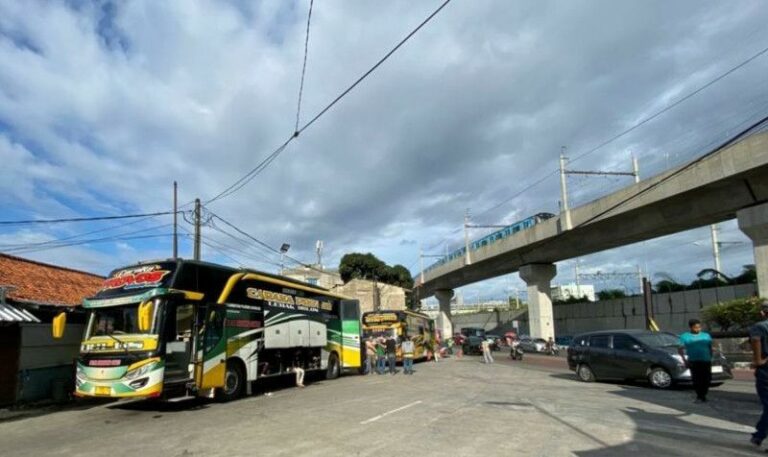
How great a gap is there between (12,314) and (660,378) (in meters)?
16.7

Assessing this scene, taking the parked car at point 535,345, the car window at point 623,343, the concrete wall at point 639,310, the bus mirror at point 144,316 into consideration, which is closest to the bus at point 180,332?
the bus mirror at point 144,316

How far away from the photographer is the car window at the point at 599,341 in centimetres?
1748

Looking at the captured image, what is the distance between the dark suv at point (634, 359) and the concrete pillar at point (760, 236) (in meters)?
10.2

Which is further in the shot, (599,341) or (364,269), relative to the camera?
(364,269)

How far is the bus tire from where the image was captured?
15258mm

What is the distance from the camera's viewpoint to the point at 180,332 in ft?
45.0

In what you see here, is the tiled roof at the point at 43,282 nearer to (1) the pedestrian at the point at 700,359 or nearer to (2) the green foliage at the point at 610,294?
(1) the pedestrian at the point at 700,359

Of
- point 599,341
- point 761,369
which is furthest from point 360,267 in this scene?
point 761,369

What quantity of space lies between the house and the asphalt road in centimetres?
265

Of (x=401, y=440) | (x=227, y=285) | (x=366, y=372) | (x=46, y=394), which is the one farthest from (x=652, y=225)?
(x=46, y=394)

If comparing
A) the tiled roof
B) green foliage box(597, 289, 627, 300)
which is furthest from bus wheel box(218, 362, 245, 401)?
green foliage box(597, 289, 627, 300)

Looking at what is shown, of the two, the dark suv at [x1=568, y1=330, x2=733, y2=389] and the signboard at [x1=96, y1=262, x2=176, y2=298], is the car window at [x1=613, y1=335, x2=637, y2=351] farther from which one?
the signboard at [x1=96, y1=262, x2=176, y2=298]

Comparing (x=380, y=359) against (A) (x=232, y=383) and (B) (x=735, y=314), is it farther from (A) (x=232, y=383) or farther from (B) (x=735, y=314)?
(B) (x=735, y=314)

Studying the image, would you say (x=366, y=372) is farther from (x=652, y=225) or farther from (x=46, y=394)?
(x=652, y=225)
